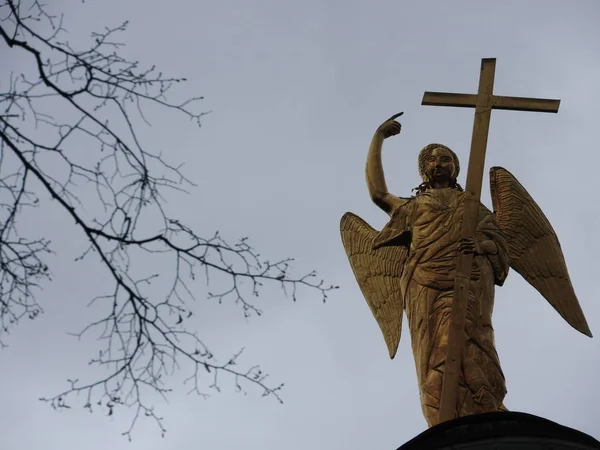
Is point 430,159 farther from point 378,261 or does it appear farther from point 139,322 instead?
point 139,322

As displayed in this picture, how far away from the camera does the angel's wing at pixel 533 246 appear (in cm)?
1371

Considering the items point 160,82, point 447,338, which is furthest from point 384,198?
point 160,82

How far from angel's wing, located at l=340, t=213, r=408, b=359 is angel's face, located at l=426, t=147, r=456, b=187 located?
675 mm

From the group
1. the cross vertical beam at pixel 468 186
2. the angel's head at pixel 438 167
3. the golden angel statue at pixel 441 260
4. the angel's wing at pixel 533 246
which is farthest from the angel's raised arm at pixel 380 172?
the angel's wing at pixel 533 246

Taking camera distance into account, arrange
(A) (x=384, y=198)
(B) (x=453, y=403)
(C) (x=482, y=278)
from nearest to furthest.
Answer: (B) (x=453, y=403), (C) (x=482, y=278), (A) (x=384, y=198)

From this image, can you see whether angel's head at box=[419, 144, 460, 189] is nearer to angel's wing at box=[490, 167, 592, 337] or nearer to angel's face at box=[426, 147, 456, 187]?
angel's face at box=[426, 147, 456, 187]

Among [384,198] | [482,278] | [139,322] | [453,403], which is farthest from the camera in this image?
[384,198]

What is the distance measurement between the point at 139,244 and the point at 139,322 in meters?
0.41

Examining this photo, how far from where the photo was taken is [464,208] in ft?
41.7

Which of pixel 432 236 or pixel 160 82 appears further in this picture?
pixel 432 236

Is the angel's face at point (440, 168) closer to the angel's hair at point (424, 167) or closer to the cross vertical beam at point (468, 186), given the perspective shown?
the angel's hair at point (424, 167)

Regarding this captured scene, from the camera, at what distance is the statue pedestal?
10.8 m

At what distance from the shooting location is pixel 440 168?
13.9 metres

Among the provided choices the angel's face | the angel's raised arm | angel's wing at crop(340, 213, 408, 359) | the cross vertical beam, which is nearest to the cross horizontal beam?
the cross vertical beam
